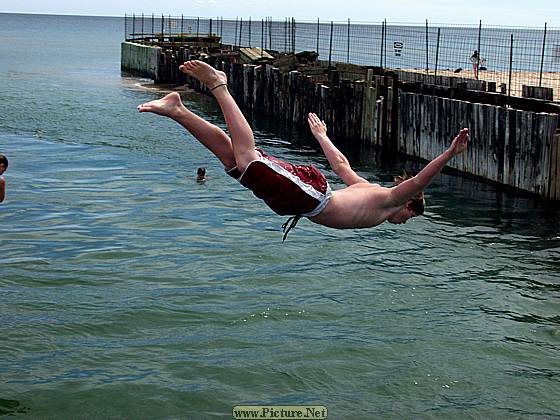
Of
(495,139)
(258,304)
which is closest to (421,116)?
(495,139)

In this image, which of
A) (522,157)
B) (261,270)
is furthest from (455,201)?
(261,270)

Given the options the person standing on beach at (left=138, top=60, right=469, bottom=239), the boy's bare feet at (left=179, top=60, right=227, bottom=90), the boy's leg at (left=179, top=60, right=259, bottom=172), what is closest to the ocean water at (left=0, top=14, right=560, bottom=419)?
the person standing on beach at (left=138, top=60, right=469, bottom=239)

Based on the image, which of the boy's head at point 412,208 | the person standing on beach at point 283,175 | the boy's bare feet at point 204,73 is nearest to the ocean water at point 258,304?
the boy's head at point 412,208

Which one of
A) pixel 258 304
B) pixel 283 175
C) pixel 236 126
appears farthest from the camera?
pixel 258 304

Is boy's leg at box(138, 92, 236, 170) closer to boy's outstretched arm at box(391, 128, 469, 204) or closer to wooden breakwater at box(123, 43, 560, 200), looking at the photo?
boy's outstretched arm at box(391, 128, 469, 204)

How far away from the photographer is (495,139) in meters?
26.9

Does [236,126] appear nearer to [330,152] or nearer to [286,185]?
[286,185]

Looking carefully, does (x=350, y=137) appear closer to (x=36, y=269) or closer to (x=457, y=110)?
(x=457, y=110)

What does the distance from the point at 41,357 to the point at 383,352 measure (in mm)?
5741

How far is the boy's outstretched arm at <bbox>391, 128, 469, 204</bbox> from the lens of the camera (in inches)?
390

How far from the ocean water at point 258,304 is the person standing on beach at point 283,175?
3979mm

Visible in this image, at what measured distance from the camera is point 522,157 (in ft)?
84.9

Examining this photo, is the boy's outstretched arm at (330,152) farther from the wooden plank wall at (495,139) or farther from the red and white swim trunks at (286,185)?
the wooden plank wall at (495,139)

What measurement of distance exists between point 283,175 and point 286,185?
124 mm
